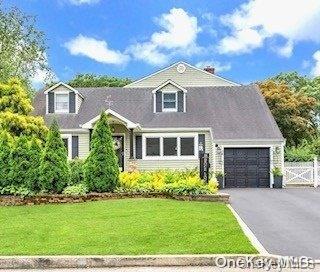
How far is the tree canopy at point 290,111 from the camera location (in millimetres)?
38047

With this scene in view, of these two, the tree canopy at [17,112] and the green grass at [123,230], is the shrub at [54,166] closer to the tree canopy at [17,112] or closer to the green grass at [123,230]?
the green grass at [123,230]

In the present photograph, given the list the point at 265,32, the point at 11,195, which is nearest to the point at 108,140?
the point at 11,195

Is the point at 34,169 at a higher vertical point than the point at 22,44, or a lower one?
lower

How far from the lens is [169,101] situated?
1187 inches

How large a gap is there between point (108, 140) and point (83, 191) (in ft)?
6.79

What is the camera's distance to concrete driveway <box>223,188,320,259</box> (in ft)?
33.5

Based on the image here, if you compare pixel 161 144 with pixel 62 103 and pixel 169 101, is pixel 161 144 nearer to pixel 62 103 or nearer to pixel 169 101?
pixel 169 101

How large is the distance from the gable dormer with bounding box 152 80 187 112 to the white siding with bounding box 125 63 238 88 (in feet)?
26.0

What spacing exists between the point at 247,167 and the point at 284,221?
13795 millimetres

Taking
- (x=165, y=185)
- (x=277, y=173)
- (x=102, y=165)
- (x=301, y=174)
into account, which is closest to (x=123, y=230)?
(x=165, y=185)

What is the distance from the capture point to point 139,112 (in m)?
30.1

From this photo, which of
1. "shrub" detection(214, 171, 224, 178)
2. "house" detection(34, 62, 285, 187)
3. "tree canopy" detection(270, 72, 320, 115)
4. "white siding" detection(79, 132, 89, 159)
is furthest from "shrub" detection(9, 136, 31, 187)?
"tree canopy" detection(270, 72, 320, 115)

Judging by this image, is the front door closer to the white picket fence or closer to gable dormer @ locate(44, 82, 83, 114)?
gable dormer @ locate(44, 82, 83, 114)

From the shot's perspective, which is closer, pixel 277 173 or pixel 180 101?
pixel 277 173
